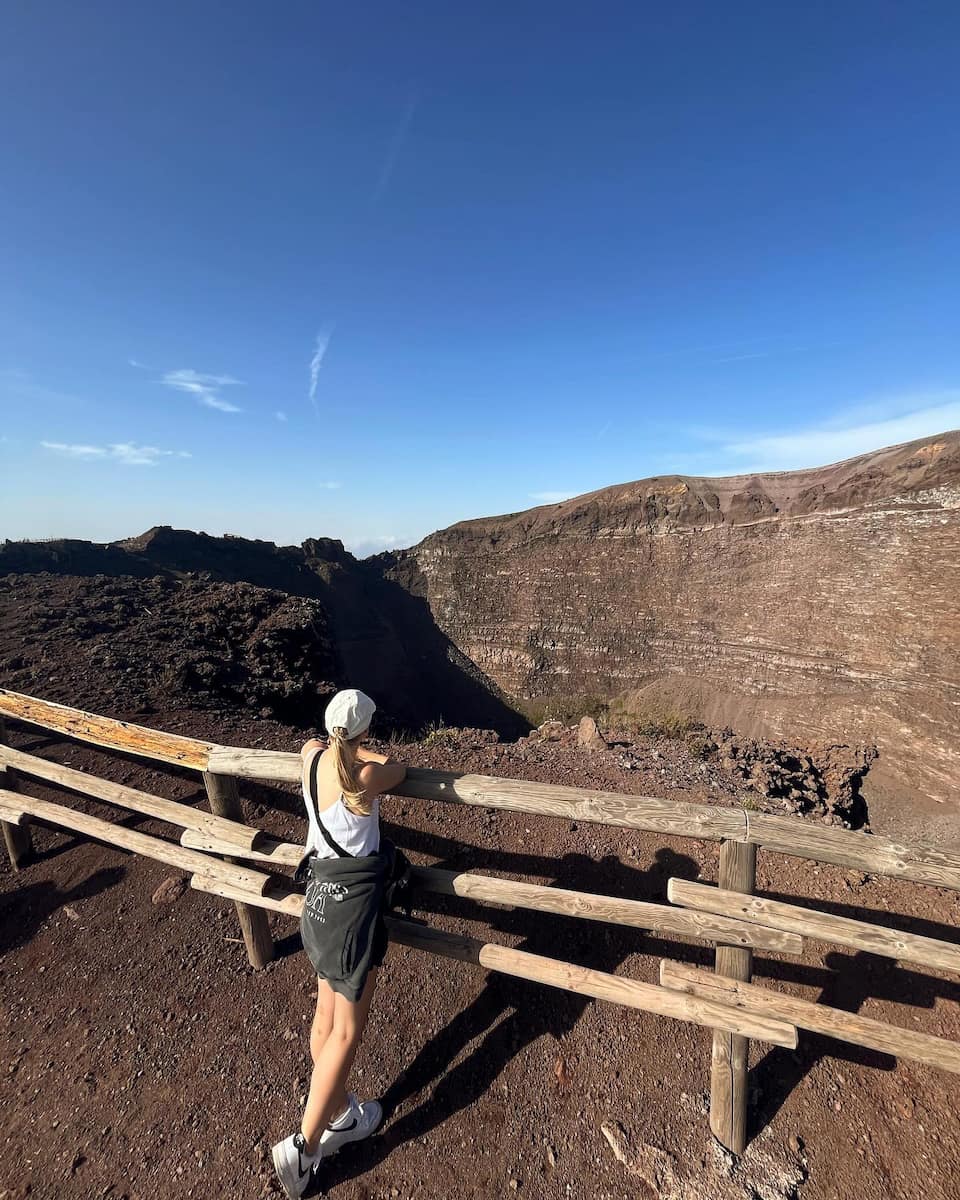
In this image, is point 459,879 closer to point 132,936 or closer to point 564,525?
point 132,936

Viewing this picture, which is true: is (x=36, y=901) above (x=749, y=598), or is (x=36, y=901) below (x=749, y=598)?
above

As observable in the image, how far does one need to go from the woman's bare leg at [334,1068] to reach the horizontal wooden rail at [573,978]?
0.67m

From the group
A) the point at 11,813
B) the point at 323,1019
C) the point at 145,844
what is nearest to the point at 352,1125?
the point at 323,1019

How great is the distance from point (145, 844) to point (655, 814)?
3845 mm

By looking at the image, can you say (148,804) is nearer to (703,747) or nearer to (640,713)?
(703,747)

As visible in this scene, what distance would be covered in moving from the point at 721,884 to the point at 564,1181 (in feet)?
5.82

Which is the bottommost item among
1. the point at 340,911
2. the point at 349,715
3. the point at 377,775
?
the point at 340,911

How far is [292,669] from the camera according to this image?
14.1 metres

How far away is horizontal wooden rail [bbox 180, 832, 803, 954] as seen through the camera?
278cm

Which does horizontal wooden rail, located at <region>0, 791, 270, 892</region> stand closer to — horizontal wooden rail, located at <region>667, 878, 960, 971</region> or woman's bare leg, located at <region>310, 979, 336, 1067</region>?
woman's bare leg, located at <region>310, 979, 336, 1067</region>

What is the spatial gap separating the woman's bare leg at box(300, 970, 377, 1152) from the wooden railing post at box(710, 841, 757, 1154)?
6.49 ft

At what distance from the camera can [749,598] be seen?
83.7ft

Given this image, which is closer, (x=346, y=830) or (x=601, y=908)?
(x=346, y=830)

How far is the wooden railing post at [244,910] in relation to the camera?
3.70 metres
